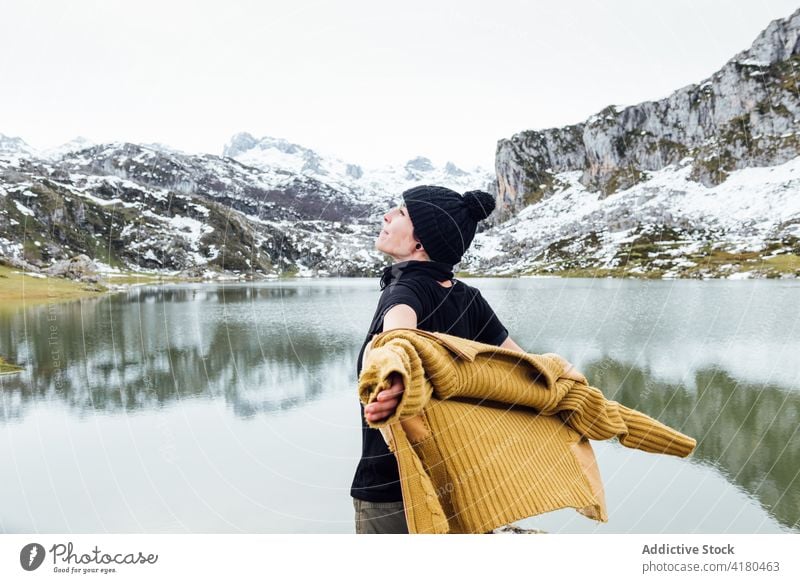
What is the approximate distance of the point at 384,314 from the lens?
0.99m

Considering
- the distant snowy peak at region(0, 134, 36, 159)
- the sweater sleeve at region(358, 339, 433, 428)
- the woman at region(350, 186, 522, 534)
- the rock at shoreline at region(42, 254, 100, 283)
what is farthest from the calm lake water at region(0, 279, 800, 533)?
the rock at shoreline at region(42, 254, 100, 283)

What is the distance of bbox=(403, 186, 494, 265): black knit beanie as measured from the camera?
1210 millimetres

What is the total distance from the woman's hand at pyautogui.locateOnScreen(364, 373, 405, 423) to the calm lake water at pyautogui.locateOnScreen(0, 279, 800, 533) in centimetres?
261

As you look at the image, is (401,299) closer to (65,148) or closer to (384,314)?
(384,314)

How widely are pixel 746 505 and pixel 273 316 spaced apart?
14.9m

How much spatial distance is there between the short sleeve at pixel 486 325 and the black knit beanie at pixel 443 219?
163 millimetres

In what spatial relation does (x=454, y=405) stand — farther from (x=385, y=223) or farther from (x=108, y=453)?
(x=108, y=453)

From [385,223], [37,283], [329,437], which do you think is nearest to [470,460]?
[385,223]

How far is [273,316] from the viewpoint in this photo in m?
17.2

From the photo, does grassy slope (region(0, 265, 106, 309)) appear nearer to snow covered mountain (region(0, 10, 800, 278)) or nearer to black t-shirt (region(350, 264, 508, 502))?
snow covered mountain (region(0, 10, 800, 278))

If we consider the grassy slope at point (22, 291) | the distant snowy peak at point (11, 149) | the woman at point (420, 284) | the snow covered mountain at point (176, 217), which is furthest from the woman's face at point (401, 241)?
the grassy slope at point (22, 291)

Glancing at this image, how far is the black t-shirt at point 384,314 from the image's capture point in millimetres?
1031

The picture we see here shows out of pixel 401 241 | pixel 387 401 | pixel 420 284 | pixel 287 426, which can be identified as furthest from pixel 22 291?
pixel 387 401

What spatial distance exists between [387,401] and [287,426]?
19.5 ft
